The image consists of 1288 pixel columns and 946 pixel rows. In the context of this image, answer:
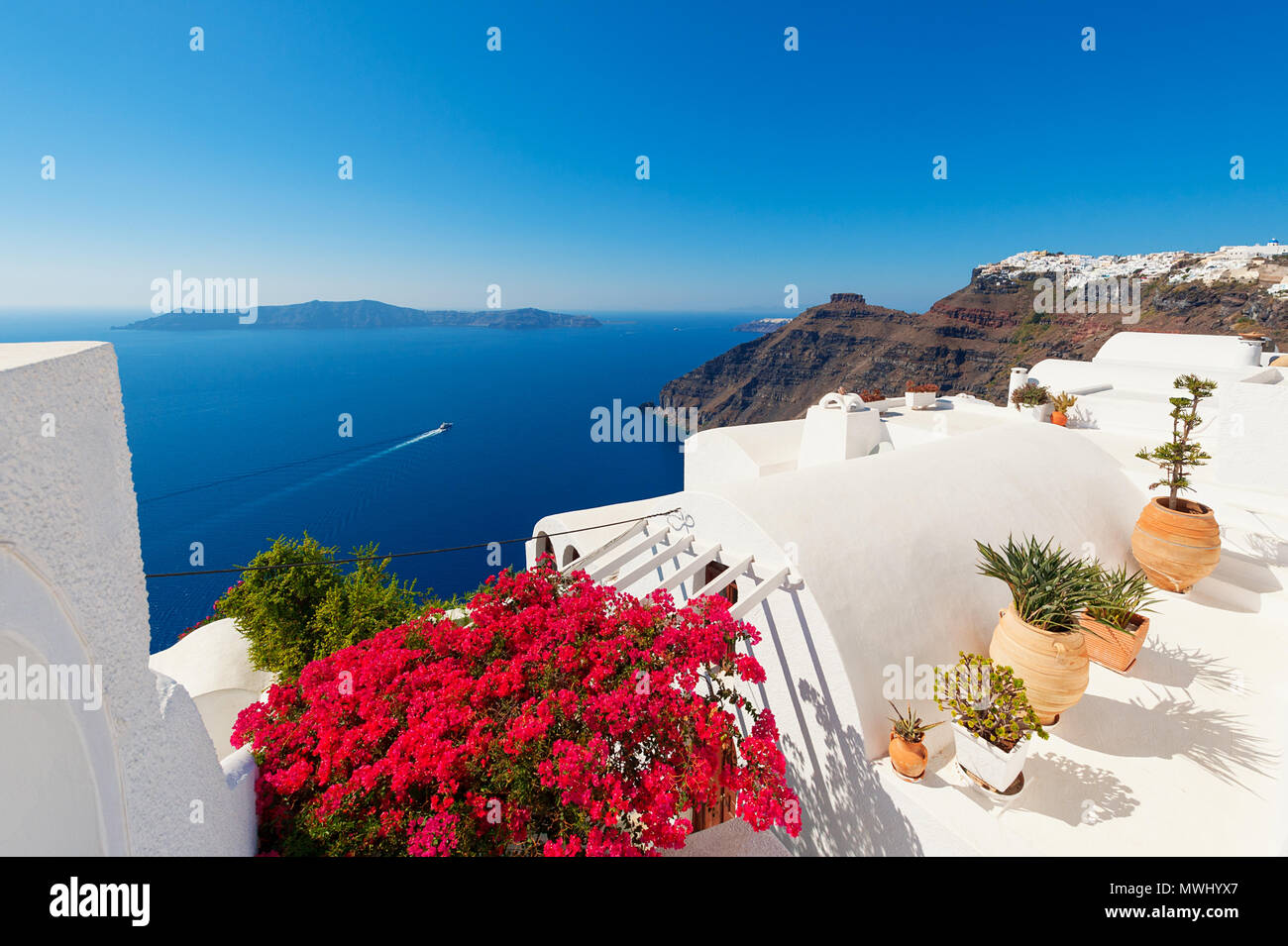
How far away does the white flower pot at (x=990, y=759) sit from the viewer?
4047 mm

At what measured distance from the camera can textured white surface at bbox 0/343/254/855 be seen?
6.41 feet

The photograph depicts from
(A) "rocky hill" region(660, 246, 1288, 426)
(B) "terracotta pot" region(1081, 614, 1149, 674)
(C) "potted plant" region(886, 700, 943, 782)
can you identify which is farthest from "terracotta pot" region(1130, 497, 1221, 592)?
(A) "rocky hill" region(660, 246, 1288, 426)

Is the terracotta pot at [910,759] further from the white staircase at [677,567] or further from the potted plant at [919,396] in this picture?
the potted plant at [919,396]

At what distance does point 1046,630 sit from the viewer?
4480 millimetres

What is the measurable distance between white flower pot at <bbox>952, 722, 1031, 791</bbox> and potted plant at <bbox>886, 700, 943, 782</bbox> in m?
0.22

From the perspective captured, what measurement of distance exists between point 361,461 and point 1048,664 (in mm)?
88848

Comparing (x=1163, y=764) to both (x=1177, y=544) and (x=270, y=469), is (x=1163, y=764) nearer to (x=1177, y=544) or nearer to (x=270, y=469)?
(x=1177, y=544)

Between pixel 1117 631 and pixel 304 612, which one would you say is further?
pixel 304 612

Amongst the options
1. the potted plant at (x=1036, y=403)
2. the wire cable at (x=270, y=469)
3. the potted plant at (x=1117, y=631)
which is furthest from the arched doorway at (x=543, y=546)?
the wire cable at (x=270, y=469)

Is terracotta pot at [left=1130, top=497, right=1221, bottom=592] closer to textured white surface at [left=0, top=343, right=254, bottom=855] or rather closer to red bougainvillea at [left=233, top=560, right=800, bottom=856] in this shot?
red bougainvillea at [left=233, top=560, right=800, bottom=856]

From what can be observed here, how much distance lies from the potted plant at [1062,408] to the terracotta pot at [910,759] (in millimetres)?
A: 10827
